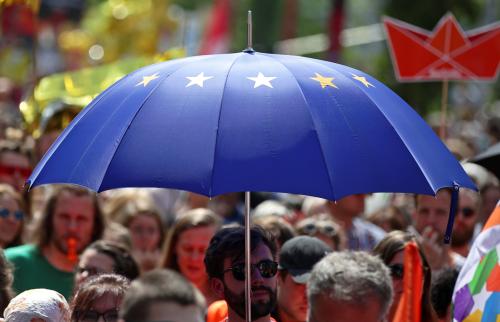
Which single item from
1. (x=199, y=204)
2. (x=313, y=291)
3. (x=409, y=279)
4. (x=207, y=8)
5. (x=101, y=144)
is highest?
(x=101, y=144)

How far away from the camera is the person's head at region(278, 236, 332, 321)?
6.32 m

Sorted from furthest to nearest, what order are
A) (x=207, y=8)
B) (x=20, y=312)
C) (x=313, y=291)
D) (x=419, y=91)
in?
(x=207, y=8), (x=419, y=91), (x=20, y=312), (x=313, y=291)

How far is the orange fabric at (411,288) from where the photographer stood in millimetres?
5789

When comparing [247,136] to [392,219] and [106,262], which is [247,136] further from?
[392,219]

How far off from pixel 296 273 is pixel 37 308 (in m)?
1.63

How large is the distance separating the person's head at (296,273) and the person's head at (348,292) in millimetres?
1804

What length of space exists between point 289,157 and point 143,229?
14.9 feet

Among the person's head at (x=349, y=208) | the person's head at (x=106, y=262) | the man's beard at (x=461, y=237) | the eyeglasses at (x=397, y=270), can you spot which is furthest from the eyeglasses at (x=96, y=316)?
the person's head at (x=349, y=208)

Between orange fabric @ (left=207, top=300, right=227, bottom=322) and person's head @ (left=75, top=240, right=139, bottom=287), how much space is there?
34.1 inches

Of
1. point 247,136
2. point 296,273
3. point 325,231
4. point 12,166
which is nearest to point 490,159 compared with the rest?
point 325,231

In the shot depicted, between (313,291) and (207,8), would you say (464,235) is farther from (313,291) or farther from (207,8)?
(207,8)

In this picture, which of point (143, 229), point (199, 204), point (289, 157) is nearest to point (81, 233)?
point (143, 229)

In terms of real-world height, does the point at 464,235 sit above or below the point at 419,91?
above

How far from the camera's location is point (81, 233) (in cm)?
787
